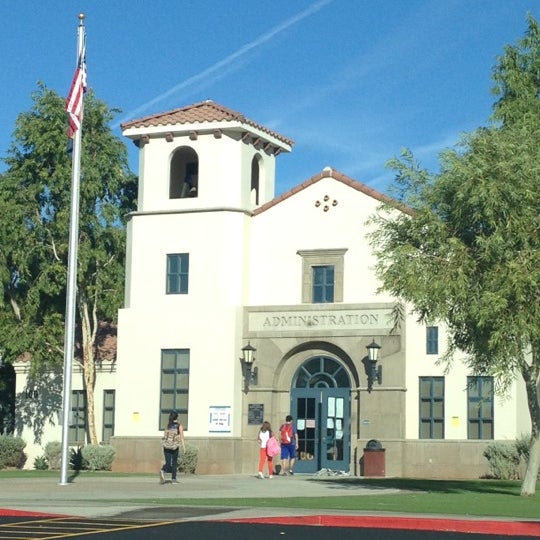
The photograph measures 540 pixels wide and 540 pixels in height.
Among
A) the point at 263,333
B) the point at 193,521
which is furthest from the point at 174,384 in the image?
the point at 193,521

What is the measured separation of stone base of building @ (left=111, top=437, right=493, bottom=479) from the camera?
122 feet

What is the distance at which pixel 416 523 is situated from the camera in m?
20.1

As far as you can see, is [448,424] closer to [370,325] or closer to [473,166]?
[370,325]

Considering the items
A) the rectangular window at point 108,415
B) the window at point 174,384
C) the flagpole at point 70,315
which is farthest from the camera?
the rectangular window at point 108,415

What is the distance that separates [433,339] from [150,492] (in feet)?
42.1

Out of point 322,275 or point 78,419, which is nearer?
point 322,275

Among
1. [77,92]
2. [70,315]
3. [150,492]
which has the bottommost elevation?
[150,492]

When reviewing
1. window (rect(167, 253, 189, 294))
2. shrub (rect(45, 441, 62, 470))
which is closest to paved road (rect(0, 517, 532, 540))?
window (rect(167, 253, 189, 294))

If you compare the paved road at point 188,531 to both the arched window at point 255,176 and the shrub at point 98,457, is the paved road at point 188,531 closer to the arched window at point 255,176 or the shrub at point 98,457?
the shrub at point 98,457

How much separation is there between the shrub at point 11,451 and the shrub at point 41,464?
661 millimetres

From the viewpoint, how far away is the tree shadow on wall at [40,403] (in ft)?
148

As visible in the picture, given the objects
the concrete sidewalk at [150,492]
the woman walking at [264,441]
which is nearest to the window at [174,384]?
the concrete sidewalk at [150,492]

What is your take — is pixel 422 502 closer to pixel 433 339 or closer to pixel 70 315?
pixel 70 315

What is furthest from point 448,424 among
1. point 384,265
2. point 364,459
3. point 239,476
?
point 384,265
